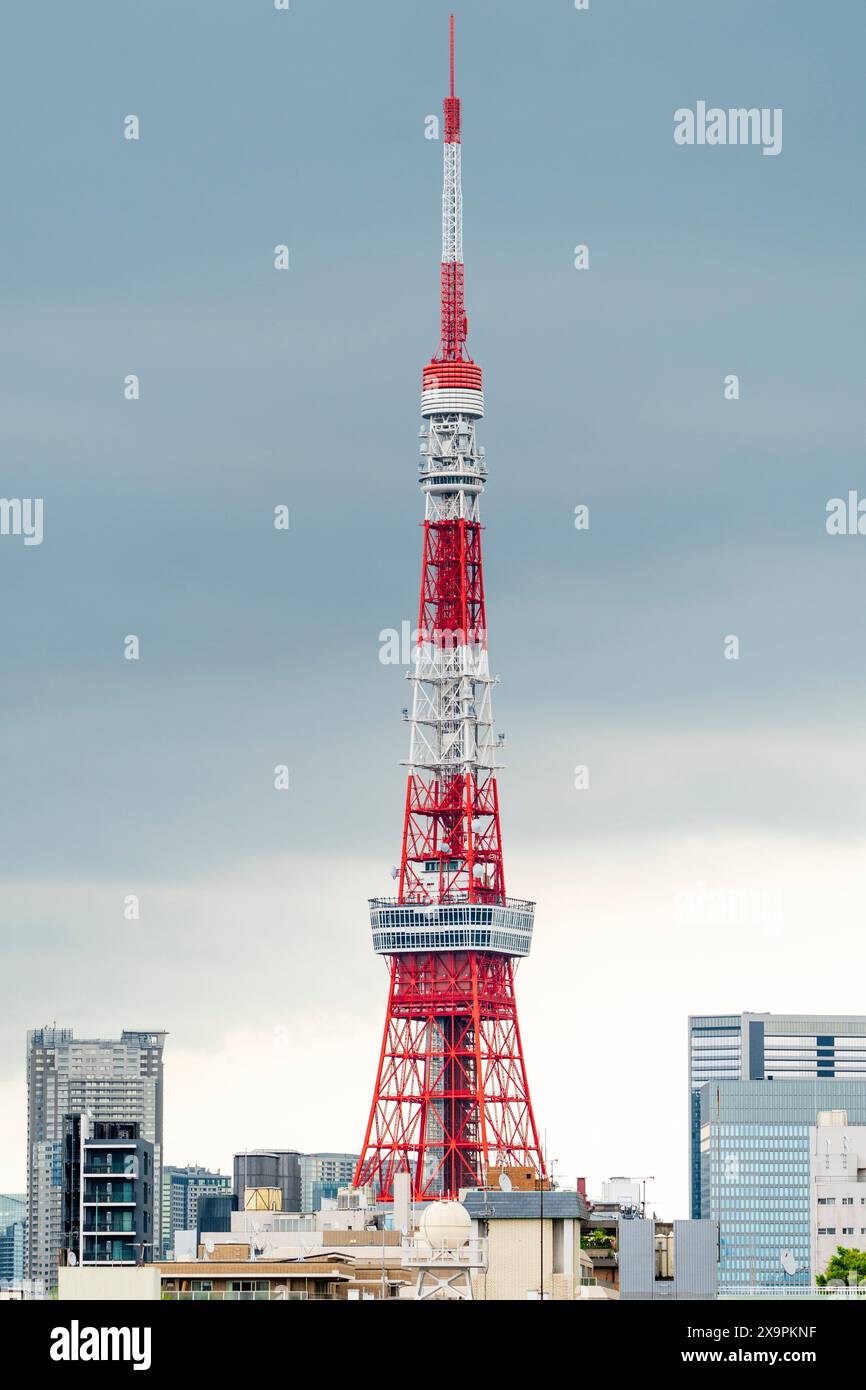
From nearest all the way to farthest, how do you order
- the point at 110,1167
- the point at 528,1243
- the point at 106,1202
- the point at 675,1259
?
the point at 528,1243, the point at 675,1259, the point at 106,1202, the point at 110,1167

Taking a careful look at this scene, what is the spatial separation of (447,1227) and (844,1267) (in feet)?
160

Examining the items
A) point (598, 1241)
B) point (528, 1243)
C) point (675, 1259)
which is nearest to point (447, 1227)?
point (528, 1243)

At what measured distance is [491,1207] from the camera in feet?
405

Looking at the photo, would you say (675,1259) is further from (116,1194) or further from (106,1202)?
(116,1194)

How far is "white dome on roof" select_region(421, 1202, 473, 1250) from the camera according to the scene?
379 ft

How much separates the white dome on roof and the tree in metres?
38.8

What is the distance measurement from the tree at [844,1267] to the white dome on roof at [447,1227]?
38816mm

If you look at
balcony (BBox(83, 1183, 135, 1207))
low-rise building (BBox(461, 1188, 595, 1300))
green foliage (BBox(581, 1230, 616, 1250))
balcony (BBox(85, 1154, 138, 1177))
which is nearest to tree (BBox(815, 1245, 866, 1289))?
green foliage (BBox(581, 1230, 616, 1250))

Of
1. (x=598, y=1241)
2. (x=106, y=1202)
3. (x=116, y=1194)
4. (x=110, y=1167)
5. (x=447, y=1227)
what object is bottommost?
(x=598, y=1241)

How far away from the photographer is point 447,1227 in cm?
11594
